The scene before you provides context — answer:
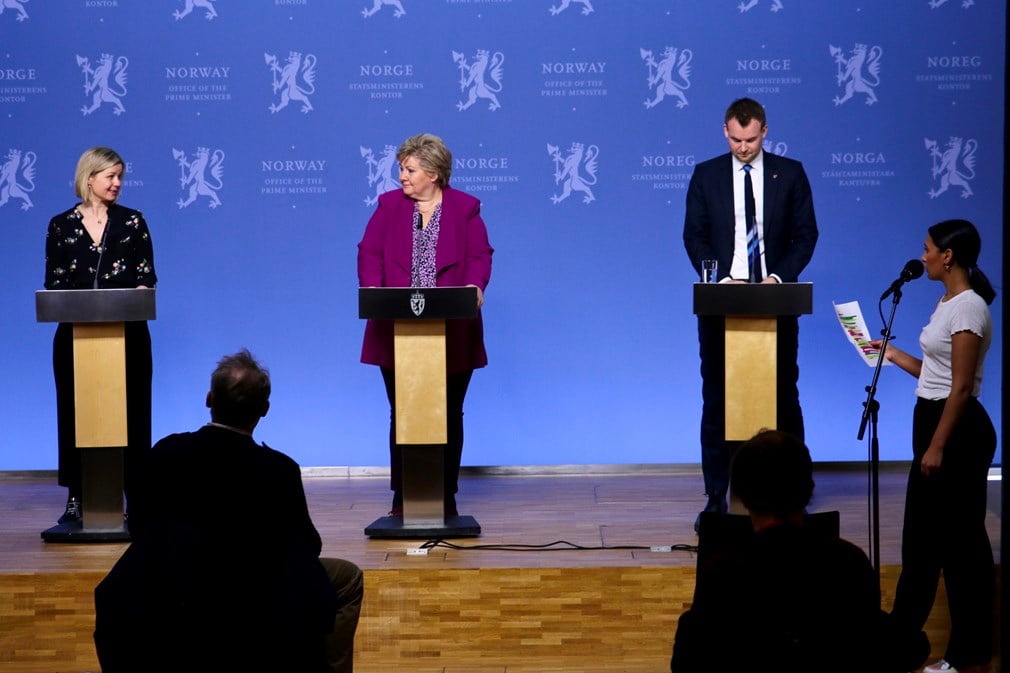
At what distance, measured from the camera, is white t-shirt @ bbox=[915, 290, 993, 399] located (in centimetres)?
408

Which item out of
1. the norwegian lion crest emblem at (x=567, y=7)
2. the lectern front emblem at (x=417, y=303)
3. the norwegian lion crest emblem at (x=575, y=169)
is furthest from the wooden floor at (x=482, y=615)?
the norwegian lion crest emblem at (x=567, y=7)

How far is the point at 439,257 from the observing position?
5223mm

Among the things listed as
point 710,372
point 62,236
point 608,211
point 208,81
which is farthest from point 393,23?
point 710,372

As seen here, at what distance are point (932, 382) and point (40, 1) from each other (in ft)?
16.1

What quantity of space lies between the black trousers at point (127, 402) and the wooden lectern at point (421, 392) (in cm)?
97

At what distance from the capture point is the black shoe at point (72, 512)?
17.7ft

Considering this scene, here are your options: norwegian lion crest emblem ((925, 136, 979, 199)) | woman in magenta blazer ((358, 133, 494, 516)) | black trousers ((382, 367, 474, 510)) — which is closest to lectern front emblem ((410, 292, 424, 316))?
woman in magenta blazer ((358, 133, 494, 516))

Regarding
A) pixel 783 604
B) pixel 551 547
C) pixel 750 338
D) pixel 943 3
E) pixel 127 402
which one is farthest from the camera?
pixel 943 3

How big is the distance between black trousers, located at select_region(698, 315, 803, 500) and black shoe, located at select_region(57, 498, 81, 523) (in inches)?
97.9

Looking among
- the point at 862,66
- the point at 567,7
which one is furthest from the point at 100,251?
the point at 862,66

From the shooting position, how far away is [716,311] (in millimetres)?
4730

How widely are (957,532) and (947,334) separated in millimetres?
623

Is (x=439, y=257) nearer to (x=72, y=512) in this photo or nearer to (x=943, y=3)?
(x=72, y=512)

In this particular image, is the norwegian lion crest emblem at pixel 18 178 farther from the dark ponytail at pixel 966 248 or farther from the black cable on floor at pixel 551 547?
the dark ponytail at pixel 966 248
